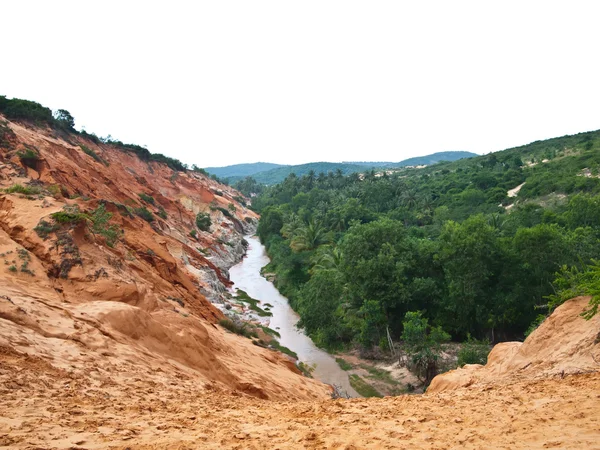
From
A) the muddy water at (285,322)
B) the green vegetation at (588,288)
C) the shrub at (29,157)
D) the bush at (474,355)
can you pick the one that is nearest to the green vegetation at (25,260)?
the green vegetation at (588,288)

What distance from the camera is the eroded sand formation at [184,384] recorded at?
17.5 feet

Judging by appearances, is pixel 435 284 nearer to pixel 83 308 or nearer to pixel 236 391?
pixel 236 391

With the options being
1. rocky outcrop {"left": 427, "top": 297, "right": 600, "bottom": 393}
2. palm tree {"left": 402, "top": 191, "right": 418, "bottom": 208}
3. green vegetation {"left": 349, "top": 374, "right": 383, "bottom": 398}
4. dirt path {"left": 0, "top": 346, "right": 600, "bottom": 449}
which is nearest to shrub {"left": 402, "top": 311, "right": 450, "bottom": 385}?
green vegetation {"left": 349, "top": 374, "right": 383, "bottom": 398}

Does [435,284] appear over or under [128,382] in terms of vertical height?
under

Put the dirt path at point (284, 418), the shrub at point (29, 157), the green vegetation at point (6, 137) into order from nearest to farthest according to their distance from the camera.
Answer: the dirt path at point (284, 418) → the shrub at point (29, 157) → the green vegetation at point (6, 137)

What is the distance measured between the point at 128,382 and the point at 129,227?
1812cm

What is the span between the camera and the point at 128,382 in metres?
8.13

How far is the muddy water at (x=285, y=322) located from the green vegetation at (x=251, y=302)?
2.33 ft

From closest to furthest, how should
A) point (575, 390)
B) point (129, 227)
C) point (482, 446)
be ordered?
point (482, 446) → point (575, 390) → point (129, 227)

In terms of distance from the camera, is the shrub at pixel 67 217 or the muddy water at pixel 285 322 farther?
the muddy water at pixel 285 322

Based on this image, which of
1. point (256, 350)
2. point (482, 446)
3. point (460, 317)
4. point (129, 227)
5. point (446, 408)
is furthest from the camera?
point (129, 227)

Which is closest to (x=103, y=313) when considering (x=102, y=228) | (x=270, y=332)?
(x=102, y=228)

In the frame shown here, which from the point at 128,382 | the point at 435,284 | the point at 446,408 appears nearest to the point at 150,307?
the point at 128,382

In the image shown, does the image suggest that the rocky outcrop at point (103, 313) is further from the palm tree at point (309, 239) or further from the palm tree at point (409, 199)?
the palm tree at point (409, 199)
